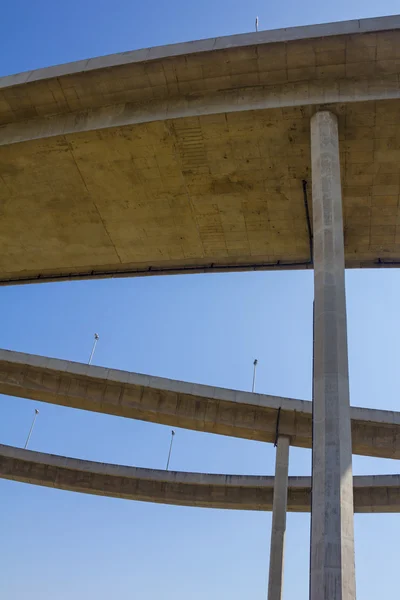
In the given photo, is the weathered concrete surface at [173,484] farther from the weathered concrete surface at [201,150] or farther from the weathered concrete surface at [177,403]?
the weathered concrete surface at [201,150]

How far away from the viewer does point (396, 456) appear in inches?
961

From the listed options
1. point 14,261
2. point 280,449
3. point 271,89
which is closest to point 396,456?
point 280,449

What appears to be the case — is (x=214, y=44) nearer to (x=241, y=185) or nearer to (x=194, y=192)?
(x=241, y=185)

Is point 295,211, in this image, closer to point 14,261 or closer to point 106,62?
point 106,62

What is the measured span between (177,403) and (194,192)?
10.3 meters

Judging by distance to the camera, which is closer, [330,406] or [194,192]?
[330,406]

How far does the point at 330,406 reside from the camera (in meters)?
11.1

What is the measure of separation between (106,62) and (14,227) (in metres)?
8.40

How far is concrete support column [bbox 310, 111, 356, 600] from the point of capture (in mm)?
9664

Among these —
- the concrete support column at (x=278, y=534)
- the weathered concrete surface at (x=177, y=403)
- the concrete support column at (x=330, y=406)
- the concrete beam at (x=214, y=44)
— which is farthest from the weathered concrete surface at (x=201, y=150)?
the concrete support column at (x=278, y=534)

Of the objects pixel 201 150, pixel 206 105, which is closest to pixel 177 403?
pixel 201 150

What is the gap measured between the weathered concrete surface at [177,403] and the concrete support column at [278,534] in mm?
1823

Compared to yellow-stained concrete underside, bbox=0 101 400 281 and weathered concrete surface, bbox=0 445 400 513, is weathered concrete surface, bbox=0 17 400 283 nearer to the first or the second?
yellow-stained concrete underside, bbox=0 101 400 281

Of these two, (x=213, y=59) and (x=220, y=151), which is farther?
(x=220, y=151)
